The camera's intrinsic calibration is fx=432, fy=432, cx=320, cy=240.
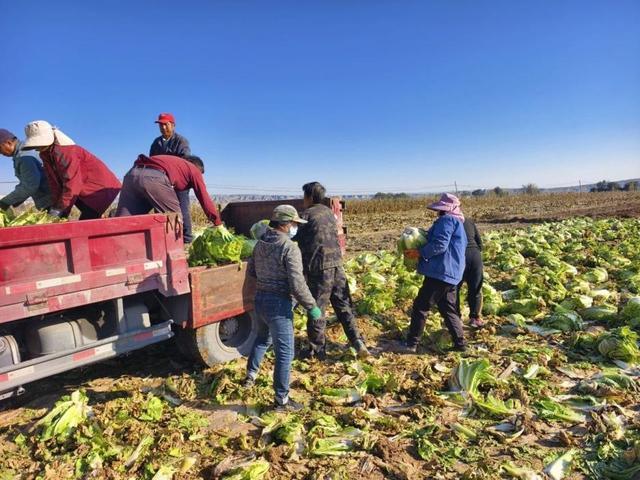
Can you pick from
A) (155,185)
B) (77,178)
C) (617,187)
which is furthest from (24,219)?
(617,187)

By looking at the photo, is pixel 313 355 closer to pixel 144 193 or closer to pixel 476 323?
pixel 476 323

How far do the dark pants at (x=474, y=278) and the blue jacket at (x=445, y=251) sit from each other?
0.90 meters

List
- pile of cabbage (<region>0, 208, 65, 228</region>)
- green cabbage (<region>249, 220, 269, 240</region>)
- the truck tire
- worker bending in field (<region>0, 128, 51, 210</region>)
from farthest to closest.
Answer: green cabbage (<region>249, 220, 269, 240</region>) < the truck tire < worker bending in field (<region>0, 128, 51, 210</region>) < pile of cabbage (<region>0, 208, 65, 228</region>)

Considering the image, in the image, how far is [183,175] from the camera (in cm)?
553

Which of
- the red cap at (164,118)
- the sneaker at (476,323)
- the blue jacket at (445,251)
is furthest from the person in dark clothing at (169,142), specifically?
the sneaker at (476,323)

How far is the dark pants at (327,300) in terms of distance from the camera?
5.44 m

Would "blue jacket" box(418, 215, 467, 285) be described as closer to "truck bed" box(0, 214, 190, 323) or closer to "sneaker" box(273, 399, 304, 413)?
"sneaker" box(273, 399, 304, 413)

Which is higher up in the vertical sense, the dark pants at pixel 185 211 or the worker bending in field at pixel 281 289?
the dark pants at pixel 185 211

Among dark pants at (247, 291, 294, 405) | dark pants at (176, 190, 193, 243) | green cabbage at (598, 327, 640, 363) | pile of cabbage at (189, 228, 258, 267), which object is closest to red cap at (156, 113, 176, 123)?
dark pants at (176, 190, 193, 243)

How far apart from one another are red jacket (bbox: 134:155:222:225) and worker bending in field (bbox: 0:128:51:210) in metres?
1.11

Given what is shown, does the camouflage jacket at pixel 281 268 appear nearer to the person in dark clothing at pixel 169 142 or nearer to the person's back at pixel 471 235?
the person in dark clothing at pixel 169 142

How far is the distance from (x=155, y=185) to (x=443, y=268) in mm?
3687

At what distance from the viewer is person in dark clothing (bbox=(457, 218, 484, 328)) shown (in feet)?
21.4

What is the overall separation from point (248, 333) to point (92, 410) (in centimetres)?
194
